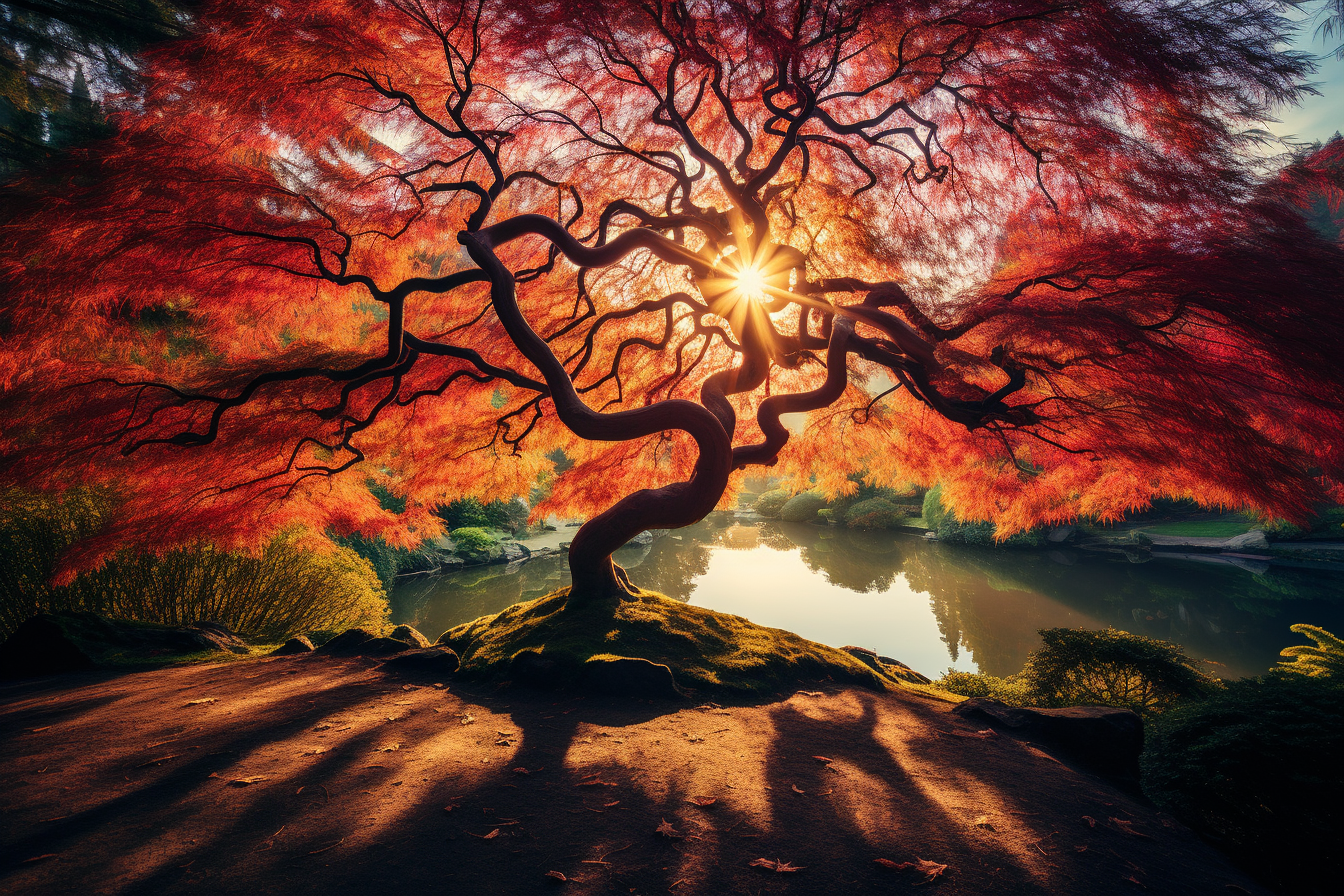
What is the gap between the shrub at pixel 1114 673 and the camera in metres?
3.22

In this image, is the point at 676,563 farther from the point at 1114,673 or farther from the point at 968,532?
the point at 1114,673

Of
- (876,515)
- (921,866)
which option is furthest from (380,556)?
(876,515)

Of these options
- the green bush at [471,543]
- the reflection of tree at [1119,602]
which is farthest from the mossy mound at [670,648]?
the green bush at [471,543]

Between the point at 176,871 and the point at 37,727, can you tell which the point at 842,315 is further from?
the point at 37,727

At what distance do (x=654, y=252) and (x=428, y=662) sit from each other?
314 cm

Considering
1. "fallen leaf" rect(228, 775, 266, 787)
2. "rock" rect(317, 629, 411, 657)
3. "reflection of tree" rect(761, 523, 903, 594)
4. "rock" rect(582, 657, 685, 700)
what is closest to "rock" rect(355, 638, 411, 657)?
"rock" rect(317, 629, 411, 657)

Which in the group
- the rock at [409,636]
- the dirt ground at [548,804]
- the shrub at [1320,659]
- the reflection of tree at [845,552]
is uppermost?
the shrub at [1320,659]

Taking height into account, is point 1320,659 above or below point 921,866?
above

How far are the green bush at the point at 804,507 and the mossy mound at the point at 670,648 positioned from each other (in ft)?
53.7

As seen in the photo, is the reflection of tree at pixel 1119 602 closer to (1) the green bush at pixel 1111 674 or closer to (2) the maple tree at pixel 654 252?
(1) the green bush at pixel 1111 674

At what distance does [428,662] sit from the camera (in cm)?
346

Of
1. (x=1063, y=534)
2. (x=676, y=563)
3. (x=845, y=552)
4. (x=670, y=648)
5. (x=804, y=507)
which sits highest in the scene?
(x=670, y=648)

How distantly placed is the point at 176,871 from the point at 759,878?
1567mm

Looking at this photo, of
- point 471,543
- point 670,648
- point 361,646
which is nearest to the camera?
point 670,648
